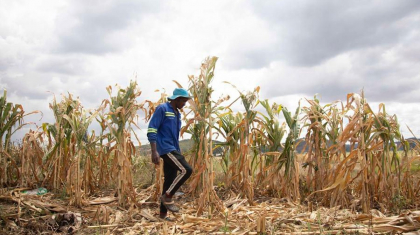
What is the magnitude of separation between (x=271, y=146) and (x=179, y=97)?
2.44m

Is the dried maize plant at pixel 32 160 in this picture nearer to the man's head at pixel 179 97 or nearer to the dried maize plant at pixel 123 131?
the dried maize plant at pixel 123 131

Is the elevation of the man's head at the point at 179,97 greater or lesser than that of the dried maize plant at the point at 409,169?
greater

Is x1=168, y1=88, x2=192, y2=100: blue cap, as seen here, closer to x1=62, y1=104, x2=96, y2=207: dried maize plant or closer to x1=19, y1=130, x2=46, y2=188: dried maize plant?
x1=62, y1=104, x2=96, y2=207: dried maize plant

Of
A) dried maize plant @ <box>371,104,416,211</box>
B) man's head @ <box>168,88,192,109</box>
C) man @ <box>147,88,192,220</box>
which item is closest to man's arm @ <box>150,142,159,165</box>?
man @ <box>147,88,192,220</box>

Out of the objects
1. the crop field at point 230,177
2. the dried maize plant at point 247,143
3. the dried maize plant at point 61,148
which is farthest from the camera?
the dried maize plant at point 61,148

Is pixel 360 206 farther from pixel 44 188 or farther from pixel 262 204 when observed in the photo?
pixel 44 188

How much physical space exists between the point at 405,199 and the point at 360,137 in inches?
58.7

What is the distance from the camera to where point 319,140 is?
6414 millimetres

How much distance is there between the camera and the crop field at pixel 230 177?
482 cm

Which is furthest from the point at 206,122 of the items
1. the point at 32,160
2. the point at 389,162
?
the point at 32,160

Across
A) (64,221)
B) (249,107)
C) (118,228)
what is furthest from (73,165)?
(249,107)

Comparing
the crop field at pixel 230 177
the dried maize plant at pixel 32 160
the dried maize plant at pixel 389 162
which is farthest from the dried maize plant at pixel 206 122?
the dried maize plant at pixel 32 160

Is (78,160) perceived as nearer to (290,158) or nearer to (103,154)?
(103,154)

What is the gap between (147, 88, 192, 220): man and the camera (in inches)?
202
